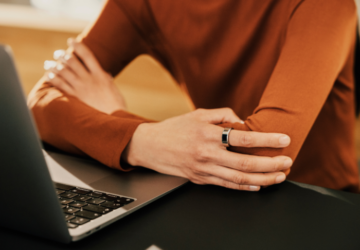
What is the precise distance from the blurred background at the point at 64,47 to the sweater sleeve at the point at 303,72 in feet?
5.21

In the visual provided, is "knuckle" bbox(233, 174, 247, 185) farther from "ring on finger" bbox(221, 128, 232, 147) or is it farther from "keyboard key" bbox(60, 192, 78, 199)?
"keyboard key" bbox(60, 192, 78, 199)

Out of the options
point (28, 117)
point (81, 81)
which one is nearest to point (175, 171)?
point (28, 117)

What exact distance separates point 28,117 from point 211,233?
0.26m

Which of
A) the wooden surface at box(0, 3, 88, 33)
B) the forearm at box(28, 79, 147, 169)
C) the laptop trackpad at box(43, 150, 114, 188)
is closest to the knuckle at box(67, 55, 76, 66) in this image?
the forearm at box(28, 79, 147, 169)

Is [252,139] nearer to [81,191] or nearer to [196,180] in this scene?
[196,180]

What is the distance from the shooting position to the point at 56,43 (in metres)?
2.42

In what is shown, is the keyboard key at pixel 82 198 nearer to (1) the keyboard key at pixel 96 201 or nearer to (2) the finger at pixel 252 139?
(1) the keyboard key at pixel 96 201

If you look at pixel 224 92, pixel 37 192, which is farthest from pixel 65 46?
pixel 37 192

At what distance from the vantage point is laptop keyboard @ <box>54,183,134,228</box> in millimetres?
426

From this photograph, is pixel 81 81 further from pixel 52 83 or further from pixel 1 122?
pixel 1 122

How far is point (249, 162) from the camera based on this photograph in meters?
0.57

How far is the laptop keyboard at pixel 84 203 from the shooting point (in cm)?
43

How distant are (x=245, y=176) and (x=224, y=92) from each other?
472 millimetres

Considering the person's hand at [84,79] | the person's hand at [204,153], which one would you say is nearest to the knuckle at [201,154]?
the person's hand at [204,153]
